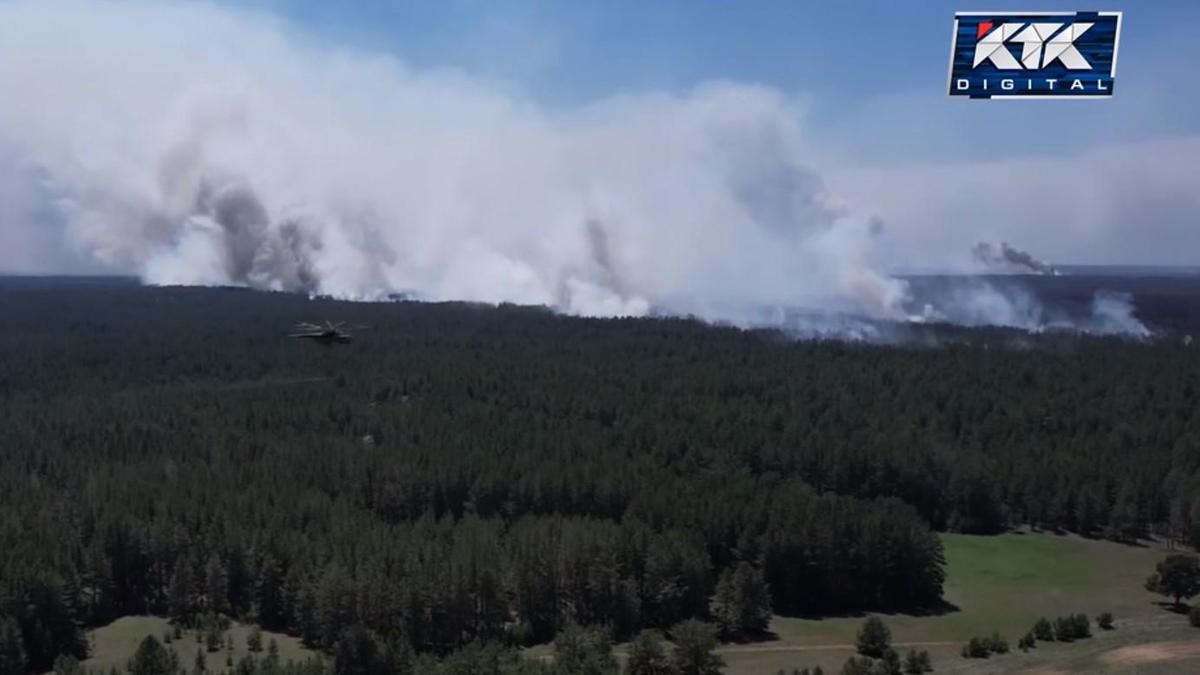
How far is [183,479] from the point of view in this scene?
295 feet

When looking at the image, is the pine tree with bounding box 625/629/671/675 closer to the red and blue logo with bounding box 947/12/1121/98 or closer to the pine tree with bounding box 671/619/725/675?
the pine tree with bounding box 671/619/725/675

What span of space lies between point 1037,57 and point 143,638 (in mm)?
58963

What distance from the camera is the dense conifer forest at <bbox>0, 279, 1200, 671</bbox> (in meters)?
72.0

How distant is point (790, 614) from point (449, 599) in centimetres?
2447

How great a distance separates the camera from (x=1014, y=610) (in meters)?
79.1

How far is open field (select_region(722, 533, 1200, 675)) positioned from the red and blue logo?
120 feet

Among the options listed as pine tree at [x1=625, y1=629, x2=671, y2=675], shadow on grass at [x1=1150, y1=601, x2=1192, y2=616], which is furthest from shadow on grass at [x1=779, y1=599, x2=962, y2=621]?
pine tree at [x1=625, y1=629, x2=671, y2=675]

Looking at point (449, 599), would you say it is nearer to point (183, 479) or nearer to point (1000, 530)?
point (183, 479)

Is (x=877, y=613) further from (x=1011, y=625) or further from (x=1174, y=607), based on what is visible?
(x=1174, y=607)

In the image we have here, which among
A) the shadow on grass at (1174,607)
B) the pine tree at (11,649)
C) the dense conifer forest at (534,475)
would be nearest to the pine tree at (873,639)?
the dense conifer forest at (534,475)

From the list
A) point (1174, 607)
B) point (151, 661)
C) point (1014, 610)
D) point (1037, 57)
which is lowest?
point (151, 661)

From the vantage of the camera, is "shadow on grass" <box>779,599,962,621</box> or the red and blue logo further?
"shadow on grass" <box>779,599,962,621</box>

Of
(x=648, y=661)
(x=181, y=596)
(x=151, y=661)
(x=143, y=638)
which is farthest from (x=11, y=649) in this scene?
(x=648, y=661)

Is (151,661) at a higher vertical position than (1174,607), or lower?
lower
